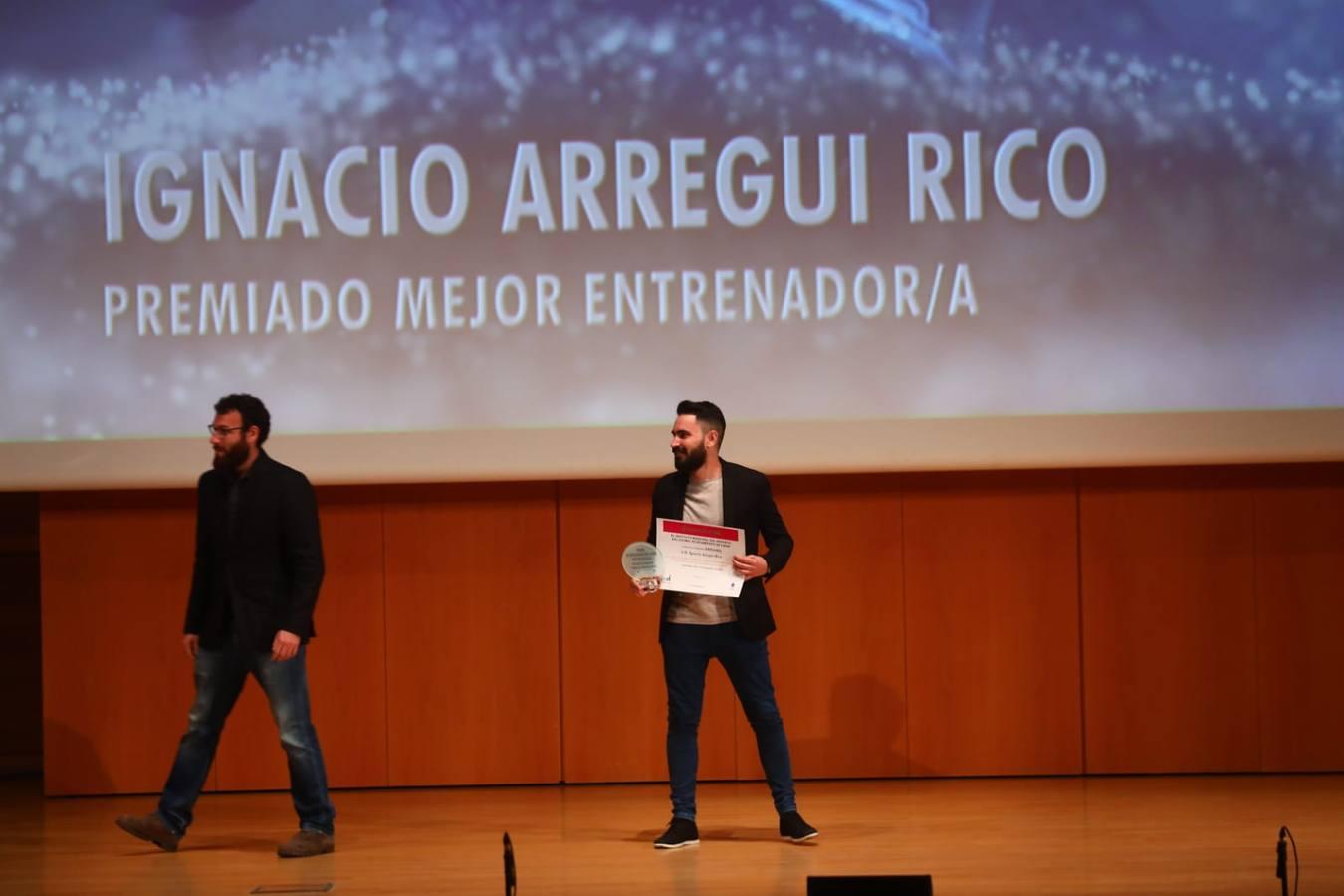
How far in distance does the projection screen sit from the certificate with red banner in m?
1.26

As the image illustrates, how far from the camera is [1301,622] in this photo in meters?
5.88

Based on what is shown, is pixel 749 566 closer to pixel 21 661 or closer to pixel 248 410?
pixel 248 410

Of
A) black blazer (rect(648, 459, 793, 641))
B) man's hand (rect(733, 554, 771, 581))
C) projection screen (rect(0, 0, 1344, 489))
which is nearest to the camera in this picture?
man's hand (rect(733, 554, 771, 581))

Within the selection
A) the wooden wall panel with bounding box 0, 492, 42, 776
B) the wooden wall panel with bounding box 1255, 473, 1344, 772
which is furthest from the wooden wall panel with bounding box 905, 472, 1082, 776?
the wooden wall panel with bounding box 0, 492, 42, 776

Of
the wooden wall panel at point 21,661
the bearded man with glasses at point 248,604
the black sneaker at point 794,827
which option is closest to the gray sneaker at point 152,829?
the bearded man with glasses at point 248,604

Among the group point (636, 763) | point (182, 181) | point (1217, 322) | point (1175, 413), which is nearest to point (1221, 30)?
point (1217, 322)

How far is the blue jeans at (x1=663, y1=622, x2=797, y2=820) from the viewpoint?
15.2 ft

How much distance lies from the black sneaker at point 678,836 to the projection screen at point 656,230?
5.26ft

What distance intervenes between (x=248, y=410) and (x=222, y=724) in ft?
3.27

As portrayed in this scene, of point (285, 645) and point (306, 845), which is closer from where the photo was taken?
point (285, 645)

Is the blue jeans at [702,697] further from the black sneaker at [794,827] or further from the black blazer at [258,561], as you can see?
the black blazer at [258,561]

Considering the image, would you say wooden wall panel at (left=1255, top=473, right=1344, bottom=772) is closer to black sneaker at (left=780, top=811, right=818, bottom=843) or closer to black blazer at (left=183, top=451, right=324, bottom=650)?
black sneaker at (left=780, top=811, right=818, bottom=843)

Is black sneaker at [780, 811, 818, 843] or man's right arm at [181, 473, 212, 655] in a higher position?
man's right arm at [181, 473, 212, 655]

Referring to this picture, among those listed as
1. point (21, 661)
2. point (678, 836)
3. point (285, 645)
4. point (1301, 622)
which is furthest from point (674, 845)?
point (21, 661)
